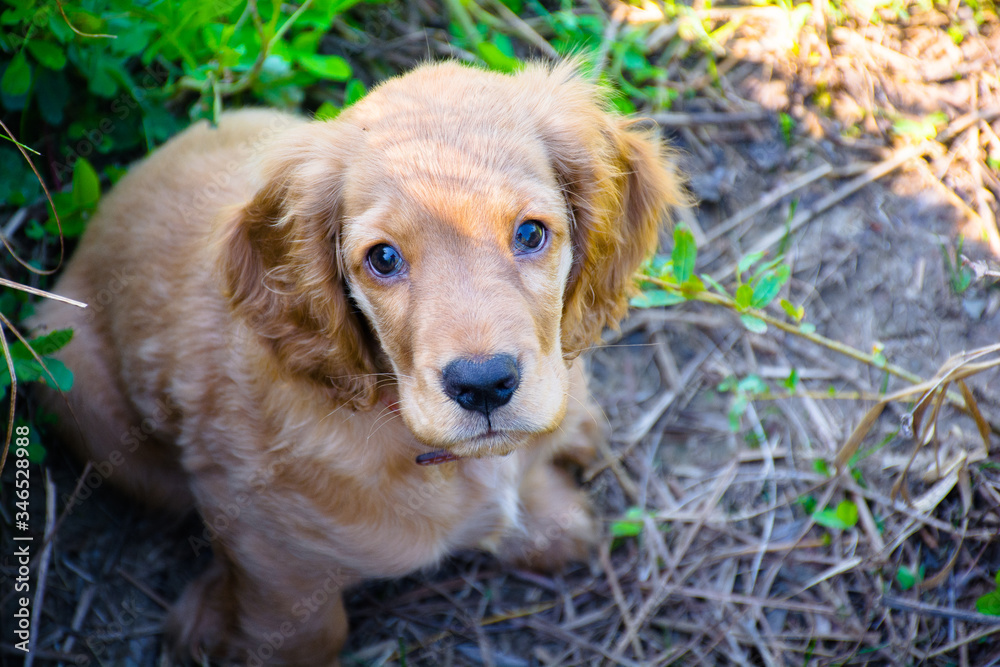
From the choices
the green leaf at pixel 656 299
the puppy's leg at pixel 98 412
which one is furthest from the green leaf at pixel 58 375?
the green leaf at pixel 656 299

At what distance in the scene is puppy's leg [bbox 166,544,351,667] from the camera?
285 centimetres

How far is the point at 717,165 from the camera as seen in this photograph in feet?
13.9

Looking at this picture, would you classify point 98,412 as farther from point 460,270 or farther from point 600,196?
point 600,196

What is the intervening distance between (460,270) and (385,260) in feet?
0.89

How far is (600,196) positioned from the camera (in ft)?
8.32

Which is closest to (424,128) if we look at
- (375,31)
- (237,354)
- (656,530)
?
(237,354)

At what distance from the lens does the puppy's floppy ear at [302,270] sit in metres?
2.43

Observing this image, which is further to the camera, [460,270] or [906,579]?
[906,579]

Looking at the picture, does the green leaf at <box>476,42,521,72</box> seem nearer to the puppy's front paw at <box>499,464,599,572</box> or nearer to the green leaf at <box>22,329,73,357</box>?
the puppy's front paw at <box>499,464,599,572</box>

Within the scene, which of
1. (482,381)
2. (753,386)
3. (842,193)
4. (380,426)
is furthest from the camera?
(842,193)

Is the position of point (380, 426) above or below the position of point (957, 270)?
above

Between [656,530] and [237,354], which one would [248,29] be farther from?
[656,530]

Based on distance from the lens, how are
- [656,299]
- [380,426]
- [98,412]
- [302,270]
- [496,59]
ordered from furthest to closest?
[496,59] → [98,412] → [656,299] → [380,426] → [302,270]

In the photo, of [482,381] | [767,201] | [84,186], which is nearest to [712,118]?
[767,201]
